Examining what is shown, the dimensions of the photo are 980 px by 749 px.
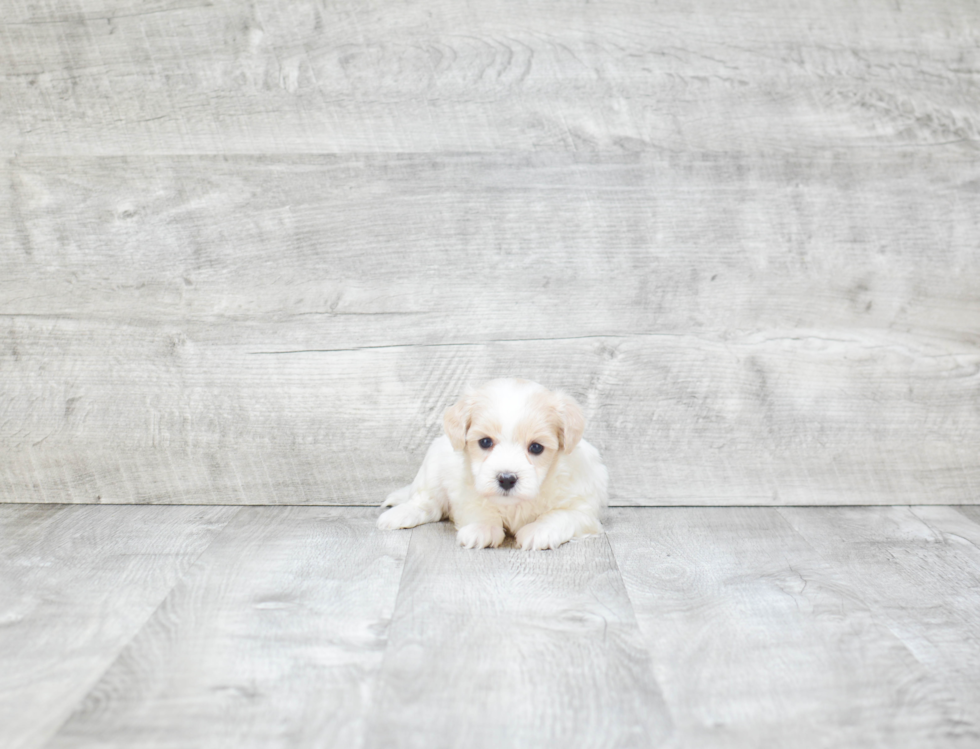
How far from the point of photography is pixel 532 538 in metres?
1.75

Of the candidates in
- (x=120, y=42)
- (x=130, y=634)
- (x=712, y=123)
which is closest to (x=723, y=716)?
(x=130, y=634)

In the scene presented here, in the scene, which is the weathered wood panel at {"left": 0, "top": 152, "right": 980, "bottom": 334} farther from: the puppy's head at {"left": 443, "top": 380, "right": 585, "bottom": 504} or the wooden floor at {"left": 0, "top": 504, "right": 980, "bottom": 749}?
the wooden floor at {"left": 0, "top": 504, "right": 980, "bottom": 749}

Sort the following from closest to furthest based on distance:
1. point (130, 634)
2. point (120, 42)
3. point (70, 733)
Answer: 1. point (70, 733)
2. point (130, 634)
3. point (120, 42)

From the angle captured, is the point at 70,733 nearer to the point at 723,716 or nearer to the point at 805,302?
the point at 723,716

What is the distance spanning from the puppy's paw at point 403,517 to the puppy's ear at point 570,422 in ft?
1.31

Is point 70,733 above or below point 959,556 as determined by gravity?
above

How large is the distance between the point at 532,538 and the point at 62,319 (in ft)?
4.26

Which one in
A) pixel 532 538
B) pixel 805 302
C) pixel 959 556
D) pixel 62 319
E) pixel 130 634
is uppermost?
pixel 62 319

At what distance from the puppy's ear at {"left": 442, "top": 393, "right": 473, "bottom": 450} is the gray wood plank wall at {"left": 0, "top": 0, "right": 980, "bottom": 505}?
1.08ft

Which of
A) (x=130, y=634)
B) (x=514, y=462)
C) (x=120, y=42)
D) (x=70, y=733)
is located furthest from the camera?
(x=120, y=42)

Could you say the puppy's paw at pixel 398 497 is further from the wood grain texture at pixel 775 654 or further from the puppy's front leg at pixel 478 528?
the wood grain texture at pixel 775 654

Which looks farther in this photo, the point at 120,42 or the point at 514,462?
the point at 120,42

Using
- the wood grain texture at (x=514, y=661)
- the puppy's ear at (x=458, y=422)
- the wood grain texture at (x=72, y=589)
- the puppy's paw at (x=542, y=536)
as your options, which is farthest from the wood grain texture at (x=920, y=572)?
the wood grain texture at (x=72, y=589)

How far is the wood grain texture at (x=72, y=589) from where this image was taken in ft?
3.70
